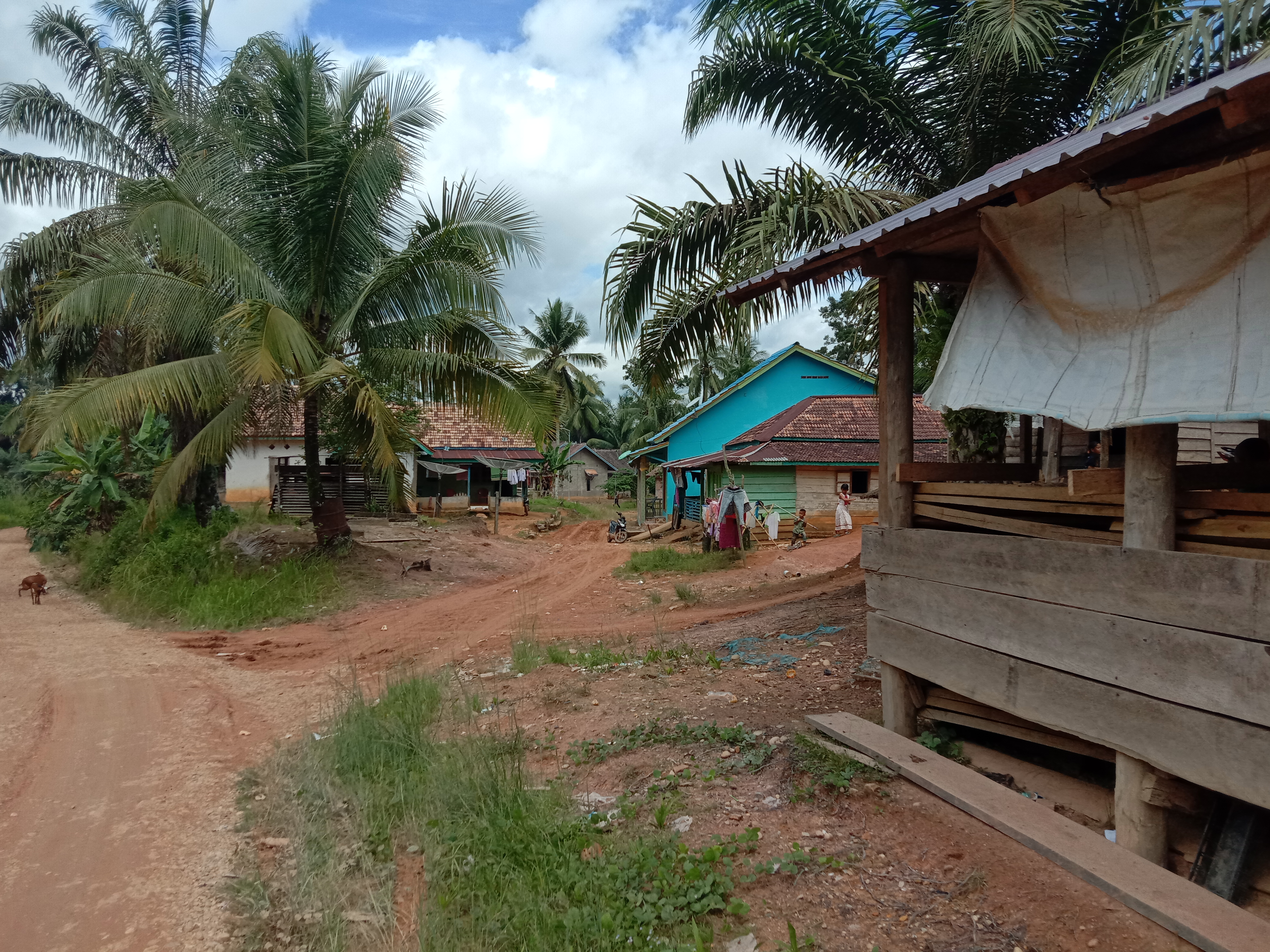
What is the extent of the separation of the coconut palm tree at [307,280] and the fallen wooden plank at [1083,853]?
9.16 meters

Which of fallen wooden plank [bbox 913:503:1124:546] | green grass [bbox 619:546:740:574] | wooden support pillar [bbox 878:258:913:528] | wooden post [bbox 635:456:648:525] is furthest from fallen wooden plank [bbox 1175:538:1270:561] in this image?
wooden post [bbox 635:456:648:525]

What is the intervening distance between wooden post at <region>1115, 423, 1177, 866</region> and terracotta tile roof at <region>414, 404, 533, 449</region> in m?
29.9

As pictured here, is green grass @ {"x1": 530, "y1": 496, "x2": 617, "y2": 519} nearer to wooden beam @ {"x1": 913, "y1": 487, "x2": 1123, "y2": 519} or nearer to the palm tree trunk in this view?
the palm tree trunk

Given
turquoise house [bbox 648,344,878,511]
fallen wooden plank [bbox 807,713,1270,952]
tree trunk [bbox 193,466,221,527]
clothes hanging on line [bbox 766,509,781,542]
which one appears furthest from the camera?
turquoise house [bbox 648,344,878,511]

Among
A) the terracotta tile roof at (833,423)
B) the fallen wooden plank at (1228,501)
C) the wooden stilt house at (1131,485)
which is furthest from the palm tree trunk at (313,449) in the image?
the terracotta tile roof at (833,423)

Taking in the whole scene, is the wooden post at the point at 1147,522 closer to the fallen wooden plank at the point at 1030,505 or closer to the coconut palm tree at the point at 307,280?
the fallen wooden plank at the point at 1030,505

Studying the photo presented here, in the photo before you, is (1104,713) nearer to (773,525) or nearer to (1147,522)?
(1147,522)

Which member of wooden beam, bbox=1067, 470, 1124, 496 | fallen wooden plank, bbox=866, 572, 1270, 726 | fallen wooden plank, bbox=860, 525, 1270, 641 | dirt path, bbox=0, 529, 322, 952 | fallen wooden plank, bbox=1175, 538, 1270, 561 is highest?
wooden beam, bbox=1067, 470, 1124, 496

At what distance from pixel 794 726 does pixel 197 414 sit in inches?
547

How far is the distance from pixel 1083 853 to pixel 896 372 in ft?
9.47

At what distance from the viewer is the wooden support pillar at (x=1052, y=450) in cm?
604

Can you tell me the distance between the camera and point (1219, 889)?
3207 millimetres

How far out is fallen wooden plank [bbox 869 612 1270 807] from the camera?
3.05 m

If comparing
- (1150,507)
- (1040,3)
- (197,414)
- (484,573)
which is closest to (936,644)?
(1150,507)
